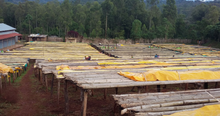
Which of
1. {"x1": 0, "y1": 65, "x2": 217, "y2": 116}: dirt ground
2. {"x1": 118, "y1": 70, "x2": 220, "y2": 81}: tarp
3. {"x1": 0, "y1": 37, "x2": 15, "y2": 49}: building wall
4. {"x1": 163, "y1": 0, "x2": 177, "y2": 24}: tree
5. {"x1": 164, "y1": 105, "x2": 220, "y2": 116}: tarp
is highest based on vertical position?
{"x1": 163, "y1": 0, "x2": 177, "y2": 24}: tree

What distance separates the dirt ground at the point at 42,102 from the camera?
8.58 m

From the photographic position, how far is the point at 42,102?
9.73 m

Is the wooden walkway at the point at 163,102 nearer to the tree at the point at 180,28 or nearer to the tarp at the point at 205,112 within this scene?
the tarp at the point at 205,112

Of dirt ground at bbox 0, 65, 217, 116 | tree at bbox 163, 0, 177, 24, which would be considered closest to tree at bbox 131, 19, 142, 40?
tree at bbox 163, 0, 177, 24

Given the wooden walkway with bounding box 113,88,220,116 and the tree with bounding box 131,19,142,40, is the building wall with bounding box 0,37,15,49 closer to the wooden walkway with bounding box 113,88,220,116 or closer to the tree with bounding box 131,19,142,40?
the tree with bounding box 131,19,142,40

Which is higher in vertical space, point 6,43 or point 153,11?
point 153,11

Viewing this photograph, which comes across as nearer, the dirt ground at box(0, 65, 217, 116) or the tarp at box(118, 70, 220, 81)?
the tarp at box(118, 70, 220, 81)

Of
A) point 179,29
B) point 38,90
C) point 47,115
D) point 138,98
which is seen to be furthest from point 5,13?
point 138,98

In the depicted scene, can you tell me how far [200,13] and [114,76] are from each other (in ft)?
164

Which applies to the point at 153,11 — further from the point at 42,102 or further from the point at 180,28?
the point at 42,102

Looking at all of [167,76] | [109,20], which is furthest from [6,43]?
[167,76]

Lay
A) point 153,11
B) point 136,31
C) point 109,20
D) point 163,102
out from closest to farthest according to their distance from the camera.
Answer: point 163,102
point 136,31
point 109,20
point 153,11

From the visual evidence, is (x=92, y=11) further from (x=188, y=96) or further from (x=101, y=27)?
(x=188, y=96)

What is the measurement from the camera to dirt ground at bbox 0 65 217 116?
338 inches
